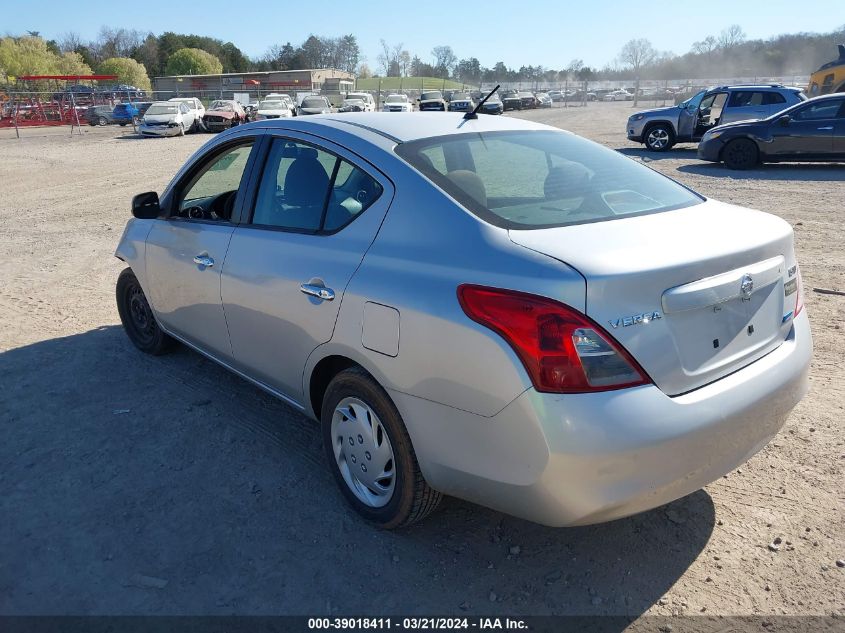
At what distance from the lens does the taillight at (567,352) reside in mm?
2180

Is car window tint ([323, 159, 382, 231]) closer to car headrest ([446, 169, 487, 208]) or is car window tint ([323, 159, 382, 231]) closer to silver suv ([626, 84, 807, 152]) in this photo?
car headrest ([446, 169, 487, 208])

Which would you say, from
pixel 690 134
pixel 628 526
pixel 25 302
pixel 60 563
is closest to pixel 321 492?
pixel 60 563

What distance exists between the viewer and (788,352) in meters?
2.73

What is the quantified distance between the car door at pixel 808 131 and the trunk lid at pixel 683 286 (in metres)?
13.3

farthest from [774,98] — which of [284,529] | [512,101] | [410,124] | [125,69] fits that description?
[125,69]

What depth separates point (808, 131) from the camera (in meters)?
14.0

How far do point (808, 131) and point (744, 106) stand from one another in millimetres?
4062

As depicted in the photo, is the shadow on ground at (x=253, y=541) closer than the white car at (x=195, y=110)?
Yes

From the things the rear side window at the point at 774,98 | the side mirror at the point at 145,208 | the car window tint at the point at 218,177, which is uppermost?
the car window tint at the point at 218,177

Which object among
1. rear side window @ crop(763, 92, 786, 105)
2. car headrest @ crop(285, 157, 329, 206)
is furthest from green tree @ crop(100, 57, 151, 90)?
car headrest @ crop(285, 157, 329, 206)

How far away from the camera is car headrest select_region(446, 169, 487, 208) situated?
109 inches

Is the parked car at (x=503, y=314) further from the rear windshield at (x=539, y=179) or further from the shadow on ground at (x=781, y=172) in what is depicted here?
the shadow on ground at (x=781, y=172)

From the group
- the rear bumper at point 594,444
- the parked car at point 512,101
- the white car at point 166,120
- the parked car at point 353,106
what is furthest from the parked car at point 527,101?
the rear bumper at point 594,444

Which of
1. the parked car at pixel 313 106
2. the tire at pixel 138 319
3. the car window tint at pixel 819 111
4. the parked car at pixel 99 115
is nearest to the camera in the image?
the tire at pixel 138 319
